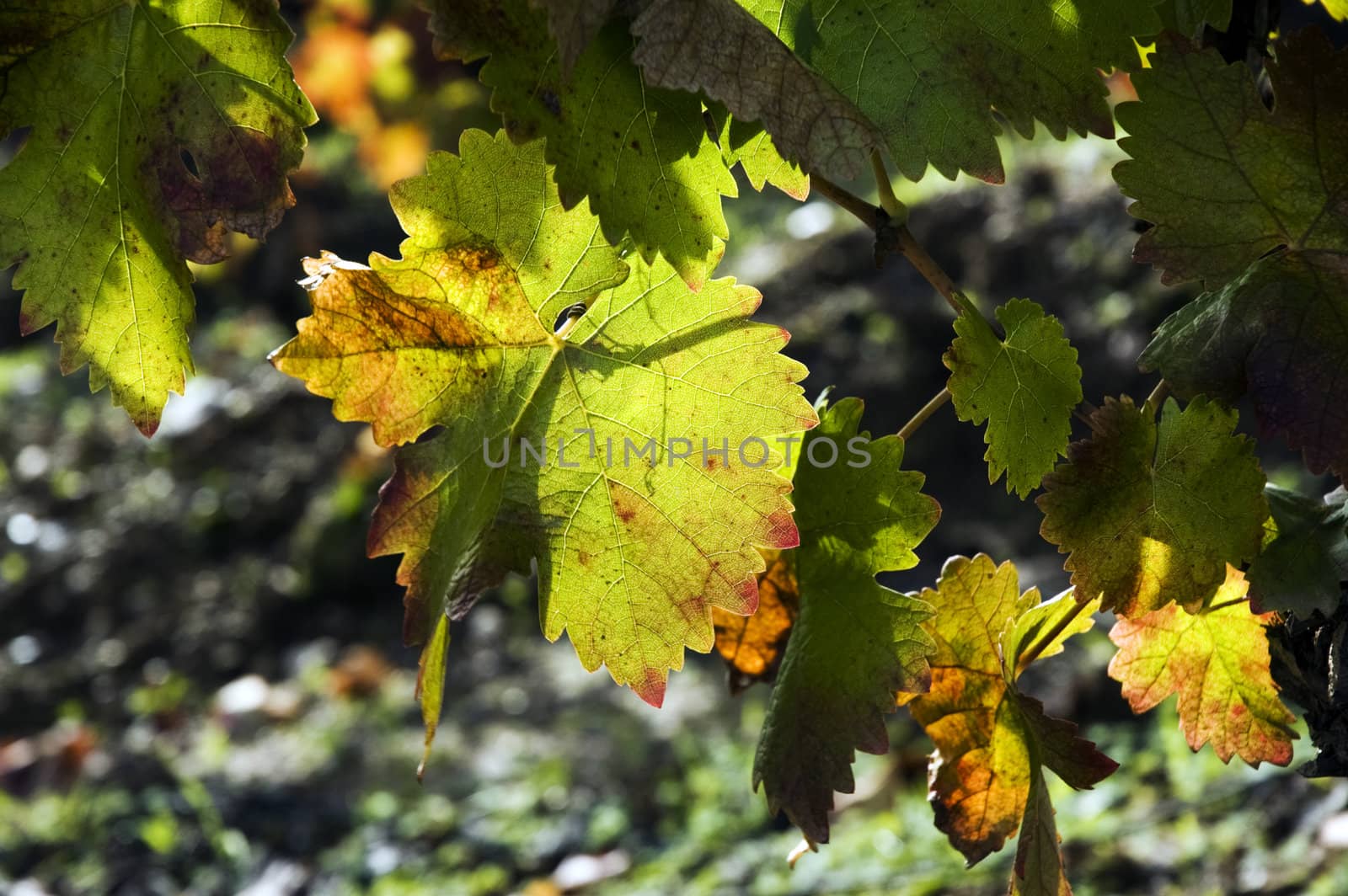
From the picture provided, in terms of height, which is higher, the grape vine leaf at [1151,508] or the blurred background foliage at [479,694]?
the grape vine leaf at [1151,508]

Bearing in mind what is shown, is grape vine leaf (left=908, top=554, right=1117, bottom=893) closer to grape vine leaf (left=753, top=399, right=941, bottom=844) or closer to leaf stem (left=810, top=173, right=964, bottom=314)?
grape vine leaf (left=753, top=399, right=941, bottom=844)

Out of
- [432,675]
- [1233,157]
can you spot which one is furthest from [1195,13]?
[432,675]

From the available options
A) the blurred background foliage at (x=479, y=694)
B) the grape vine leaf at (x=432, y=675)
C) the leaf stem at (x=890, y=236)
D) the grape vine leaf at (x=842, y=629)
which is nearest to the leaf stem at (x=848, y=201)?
the leaf stem at (x=890, y=236)

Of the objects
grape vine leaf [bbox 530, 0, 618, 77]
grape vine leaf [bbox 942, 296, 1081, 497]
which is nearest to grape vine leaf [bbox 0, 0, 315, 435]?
grape vine leaf [bbox 530, 0, 618, 77]

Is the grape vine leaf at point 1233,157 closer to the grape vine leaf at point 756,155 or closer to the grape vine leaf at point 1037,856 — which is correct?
the grape vine leaf at point 756,155

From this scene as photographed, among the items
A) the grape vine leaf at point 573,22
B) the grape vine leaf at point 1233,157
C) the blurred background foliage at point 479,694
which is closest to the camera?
the grape vine leaf at point 573,22

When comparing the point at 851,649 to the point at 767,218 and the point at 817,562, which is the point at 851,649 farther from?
the point at 767,218

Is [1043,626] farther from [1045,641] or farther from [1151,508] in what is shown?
[1151,508]
